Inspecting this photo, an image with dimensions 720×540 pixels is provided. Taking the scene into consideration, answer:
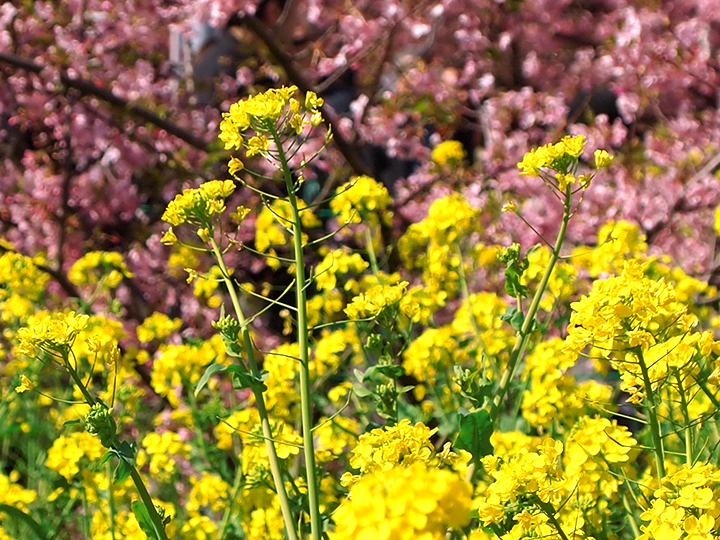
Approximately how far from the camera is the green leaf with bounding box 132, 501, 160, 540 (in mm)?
1401

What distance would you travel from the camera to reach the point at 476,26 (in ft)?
20.5

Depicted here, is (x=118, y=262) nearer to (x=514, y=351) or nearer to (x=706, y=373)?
(x=514, y=351)

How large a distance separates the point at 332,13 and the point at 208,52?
91 centimetres

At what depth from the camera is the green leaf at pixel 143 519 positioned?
140cm

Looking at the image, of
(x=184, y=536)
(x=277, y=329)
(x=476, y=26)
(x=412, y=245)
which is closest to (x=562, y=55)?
(x=476, y=26)

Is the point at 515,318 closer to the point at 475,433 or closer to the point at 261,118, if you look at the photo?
the point at 475,433

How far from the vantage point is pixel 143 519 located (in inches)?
55.9

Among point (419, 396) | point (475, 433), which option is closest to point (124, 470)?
point (475, 433)

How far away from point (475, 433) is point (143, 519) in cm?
59

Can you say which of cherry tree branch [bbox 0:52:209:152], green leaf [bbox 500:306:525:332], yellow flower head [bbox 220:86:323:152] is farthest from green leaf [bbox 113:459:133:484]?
cherry tree branch [bbox 0:52:209:152]

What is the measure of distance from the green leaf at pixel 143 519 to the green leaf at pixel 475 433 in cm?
54

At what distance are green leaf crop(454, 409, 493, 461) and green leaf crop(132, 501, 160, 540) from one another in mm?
539

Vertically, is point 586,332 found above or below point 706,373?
above

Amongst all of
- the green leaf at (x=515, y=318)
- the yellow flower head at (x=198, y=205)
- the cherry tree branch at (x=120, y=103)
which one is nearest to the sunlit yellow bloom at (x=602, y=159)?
the green leaf at (x=515, y=318)
